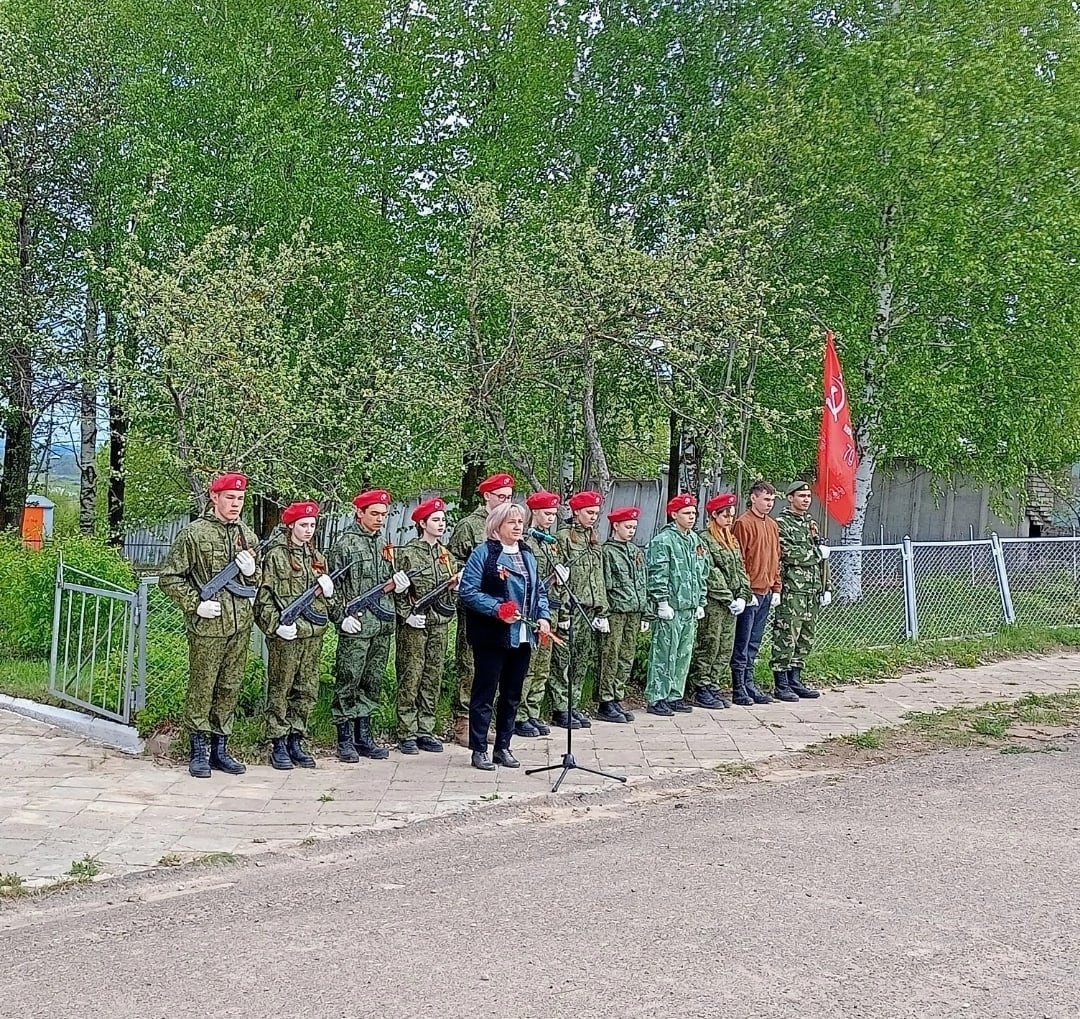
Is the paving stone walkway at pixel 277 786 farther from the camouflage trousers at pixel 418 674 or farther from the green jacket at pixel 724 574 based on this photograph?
the green jacket at pixel 724 574

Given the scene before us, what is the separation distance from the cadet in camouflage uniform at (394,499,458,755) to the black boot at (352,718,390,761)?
200 mm

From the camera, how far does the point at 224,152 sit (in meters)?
16.5

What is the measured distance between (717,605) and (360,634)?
132 inches

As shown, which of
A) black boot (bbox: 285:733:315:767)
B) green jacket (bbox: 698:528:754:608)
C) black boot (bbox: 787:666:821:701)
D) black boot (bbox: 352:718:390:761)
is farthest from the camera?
black boot (bbox: 787:666:821:701)

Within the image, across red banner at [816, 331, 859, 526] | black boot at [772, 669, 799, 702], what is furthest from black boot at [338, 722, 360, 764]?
red banner at [816, 331, 859, 526]

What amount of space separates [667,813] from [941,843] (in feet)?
4.90

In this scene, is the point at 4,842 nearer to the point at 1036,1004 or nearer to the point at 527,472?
the point at 1036,1004

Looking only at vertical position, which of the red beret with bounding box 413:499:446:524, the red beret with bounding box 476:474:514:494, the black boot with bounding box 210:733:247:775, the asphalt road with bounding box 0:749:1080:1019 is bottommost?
the asphalt road with bounding box 0:749:1080:1019

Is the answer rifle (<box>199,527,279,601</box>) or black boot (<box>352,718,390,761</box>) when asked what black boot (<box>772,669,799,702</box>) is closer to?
black boot (<box>352,718,390,761</box>)

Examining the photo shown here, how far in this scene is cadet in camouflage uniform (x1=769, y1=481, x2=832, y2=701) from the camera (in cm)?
967

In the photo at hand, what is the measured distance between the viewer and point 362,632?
282 inches

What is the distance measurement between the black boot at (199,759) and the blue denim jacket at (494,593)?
1.83 meters

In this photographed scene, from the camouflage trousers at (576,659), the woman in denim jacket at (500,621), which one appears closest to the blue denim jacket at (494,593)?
the woman in denim jacket at (500,621)

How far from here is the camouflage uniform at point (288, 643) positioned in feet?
22.7
